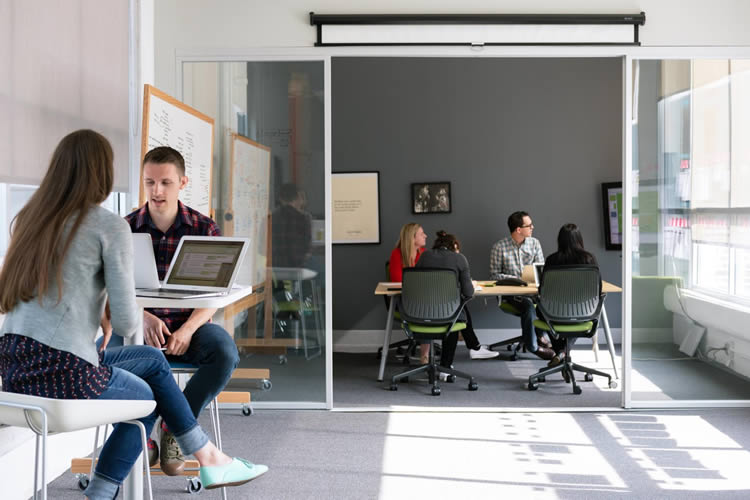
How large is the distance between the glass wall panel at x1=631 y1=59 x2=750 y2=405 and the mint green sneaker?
324 cm

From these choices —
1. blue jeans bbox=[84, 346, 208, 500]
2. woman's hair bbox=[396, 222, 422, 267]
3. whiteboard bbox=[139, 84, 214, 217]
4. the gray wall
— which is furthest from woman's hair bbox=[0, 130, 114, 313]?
the gray wall

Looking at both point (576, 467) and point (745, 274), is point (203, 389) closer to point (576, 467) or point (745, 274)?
point (576, 467)

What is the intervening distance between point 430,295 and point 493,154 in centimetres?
273

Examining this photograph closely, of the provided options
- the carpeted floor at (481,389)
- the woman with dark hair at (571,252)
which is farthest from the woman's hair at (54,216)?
the woman with dark hair at (571,252)

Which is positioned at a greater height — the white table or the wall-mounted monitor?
the wall-mounted monitor

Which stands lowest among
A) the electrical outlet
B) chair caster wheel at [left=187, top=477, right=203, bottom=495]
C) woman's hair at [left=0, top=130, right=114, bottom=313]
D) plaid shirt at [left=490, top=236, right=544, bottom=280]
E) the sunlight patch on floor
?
the sunlight patch on floor

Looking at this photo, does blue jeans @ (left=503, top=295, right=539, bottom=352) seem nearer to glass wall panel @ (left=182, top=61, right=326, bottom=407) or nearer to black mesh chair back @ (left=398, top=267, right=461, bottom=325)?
black mesh chair back @ (left=398, top=267, right=461, bottom=325)

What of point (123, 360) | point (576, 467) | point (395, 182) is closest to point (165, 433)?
point (123, 360)

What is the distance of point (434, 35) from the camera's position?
496 centimetres

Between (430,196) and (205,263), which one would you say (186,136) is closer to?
(205,263)

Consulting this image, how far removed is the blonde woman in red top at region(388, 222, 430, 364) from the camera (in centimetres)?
664

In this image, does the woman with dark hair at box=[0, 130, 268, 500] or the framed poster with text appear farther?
the framed poster with text

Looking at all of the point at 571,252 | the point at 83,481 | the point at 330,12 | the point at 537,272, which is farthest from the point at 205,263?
the point at 537,272

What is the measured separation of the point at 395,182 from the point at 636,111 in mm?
3187
